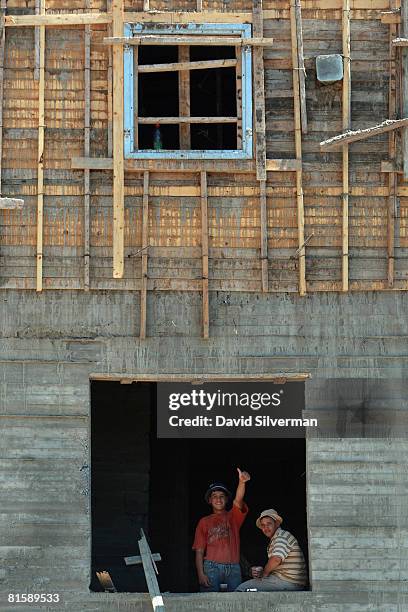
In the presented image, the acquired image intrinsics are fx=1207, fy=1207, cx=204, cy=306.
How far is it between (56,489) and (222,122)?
17.3ft

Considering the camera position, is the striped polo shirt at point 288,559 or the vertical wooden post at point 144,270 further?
the striped polo shirt at point 288,559

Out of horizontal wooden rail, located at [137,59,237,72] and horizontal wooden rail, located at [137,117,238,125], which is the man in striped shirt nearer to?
horizontal wooden rail, located at [137,117,238,125]

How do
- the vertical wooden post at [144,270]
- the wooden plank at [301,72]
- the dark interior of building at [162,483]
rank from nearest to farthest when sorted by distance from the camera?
the vertical wooden post at [144,270]
the wooden plank at [301,72]
the dark interior of building at [162,483]

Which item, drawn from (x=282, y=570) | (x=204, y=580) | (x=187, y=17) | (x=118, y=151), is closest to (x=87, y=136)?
(x=118, y=151)

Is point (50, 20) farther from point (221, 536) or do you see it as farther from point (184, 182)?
point (221, 536)

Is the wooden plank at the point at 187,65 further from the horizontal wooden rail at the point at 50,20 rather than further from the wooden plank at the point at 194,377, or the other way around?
the wooden plank at the point at 194,377

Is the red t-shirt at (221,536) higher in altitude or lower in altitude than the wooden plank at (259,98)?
lower

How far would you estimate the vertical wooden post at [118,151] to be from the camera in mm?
15695

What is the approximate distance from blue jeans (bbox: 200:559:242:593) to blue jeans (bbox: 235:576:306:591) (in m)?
0.48

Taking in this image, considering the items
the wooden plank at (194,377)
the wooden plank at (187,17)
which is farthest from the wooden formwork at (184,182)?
the wooden plank at (194,377)

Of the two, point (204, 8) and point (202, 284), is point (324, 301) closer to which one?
point (202, 284)

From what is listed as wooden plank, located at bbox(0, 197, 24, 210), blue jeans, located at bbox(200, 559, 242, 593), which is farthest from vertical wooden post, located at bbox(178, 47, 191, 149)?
blue jeans, located at bbox(200, 559, 242, 593)

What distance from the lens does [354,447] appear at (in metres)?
15.6

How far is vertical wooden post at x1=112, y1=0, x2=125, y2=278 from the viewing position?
51.5ft
